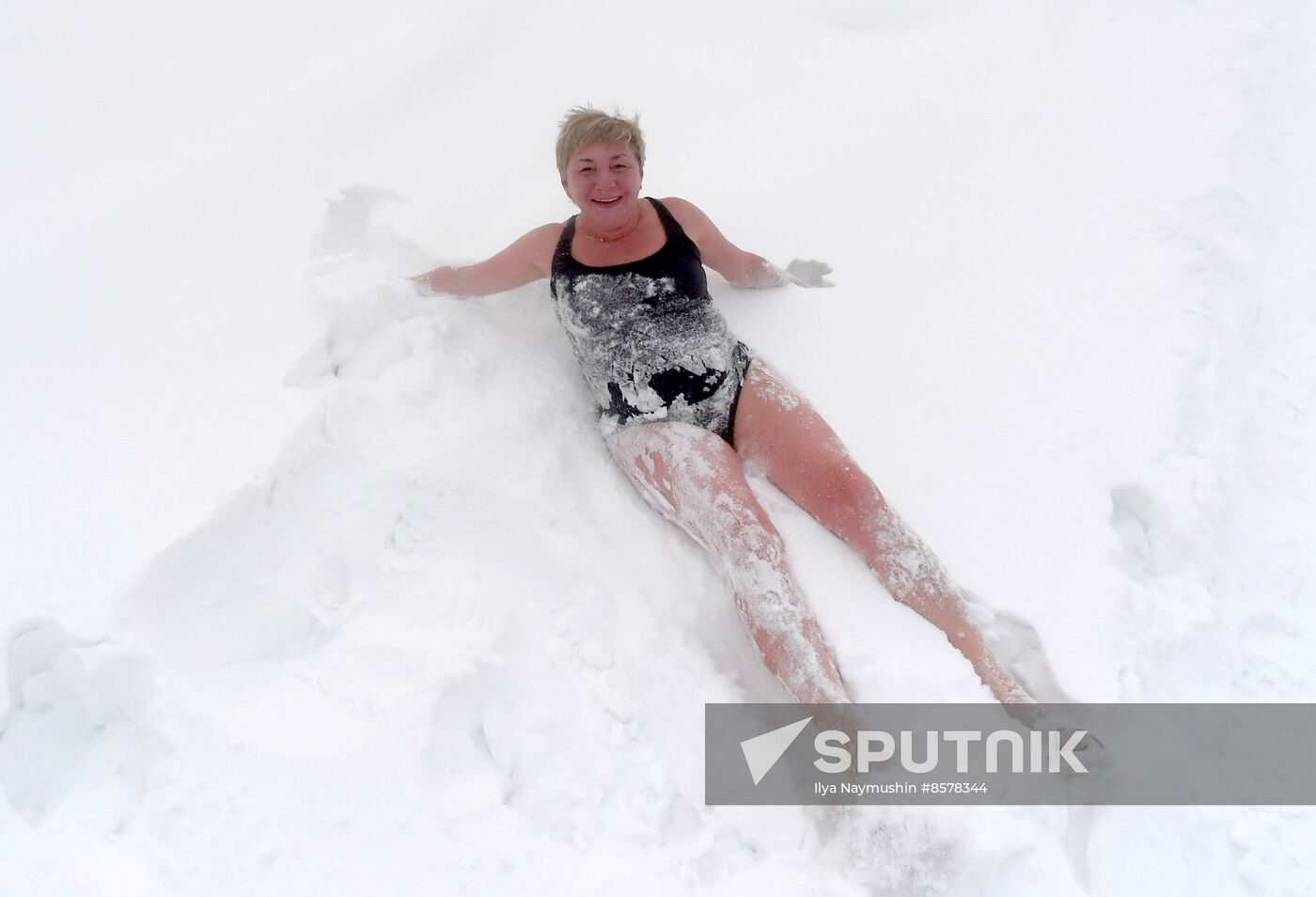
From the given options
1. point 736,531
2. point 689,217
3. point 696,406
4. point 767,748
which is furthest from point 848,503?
point 689,217

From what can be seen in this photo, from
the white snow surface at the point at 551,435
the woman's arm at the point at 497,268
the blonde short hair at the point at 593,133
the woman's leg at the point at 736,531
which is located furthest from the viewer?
the woman's arm at the point at 497,268

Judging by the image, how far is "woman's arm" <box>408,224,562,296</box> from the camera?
6.64 feet

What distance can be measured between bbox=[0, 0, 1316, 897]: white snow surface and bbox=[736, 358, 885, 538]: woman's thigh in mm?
97

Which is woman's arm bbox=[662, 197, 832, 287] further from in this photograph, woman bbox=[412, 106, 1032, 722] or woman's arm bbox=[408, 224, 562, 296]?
woman's arm bbox=[408, 224, 562, 296]

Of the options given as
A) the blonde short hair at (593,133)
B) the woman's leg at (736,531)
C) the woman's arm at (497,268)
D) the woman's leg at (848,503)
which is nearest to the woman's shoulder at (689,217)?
the blonde short hair at (593,133)

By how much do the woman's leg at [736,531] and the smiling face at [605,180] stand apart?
21.5 inches

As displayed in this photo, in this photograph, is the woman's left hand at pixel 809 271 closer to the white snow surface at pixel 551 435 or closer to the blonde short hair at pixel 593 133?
the white snow surface at pixel 551 435

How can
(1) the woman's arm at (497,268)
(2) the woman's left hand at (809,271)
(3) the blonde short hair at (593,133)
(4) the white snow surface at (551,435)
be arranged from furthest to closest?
1. (2) the woman's left hand at (809,271)
2. (1) the woman's arm at (497,268)
3. (3) the blonde short hair at (593,133)
4. (4) the white snow surface at (551,435)

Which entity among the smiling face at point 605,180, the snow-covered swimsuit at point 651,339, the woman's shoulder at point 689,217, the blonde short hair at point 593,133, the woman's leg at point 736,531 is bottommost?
the woman's leg at point 736,531

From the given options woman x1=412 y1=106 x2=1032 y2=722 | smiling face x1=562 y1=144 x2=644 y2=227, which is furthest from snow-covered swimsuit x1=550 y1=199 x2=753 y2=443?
smiling face x1=562 y1=144 x2=644 y2=227

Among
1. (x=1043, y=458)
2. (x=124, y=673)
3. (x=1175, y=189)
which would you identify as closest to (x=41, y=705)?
(x=124, y=673)

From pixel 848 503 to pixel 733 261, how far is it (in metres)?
0.84

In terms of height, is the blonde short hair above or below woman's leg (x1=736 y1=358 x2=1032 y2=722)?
above

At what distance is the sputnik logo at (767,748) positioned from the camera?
61.7 inches
